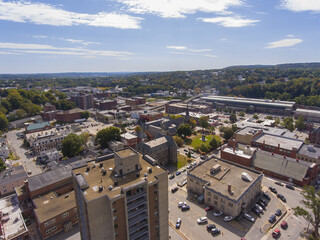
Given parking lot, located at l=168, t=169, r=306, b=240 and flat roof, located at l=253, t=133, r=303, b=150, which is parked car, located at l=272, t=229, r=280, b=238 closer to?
parking lot, located at l=168, t=169, r=306, b=240

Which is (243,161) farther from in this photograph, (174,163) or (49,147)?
(49,147)

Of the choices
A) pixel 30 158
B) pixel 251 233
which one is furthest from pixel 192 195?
pixel 30 158

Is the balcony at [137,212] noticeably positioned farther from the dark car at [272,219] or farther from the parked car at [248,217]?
the dark car at [272,219]

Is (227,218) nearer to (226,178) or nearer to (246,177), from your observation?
(226,178)

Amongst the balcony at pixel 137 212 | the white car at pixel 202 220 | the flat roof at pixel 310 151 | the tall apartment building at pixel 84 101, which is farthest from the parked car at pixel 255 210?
the tall apartment building at pixel 84 101

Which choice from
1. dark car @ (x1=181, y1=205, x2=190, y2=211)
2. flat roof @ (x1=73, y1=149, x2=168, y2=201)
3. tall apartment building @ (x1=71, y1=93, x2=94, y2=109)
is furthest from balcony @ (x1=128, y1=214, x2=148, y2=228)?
tall apartment building @ (x1=71, y1=93, x2=94, y2=109)
